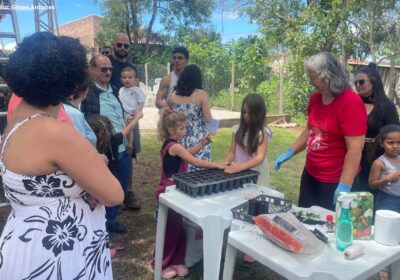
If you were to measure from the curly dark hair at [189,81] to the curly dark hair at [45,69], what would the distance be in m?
2.33

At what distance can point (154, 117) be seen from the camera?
9945 mm

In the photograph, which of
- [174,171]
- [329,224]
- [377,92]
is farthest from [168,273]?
[377,92]

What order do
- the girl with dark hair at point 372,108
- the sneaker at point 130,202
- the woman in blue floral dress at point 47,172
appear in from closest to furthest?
the woman in blue floral dress at point 47,172 → the girl with dark hair at point 372,108 → the sneaker at point 130,202

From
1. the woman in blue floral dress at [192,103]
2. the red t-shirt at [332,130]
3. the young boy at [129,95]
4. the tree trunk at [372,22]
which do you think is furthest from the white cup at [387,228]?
the tree trunk at [372,22]

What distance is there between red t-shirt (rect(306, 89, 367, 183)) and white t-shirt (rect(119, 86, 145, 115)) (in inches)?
76.7

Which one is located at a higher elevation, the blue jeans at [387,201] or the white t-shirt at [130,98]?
the white t-shirt at [130,98]

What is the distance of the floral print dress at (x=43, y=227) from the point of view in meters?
1.30

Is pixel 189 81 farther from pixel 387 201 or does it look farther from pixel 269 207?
pixel 387 201

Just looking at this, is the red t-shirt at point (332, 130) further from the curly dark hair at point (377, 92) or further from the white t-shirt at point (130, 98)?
the white t-shirt at point (130, 98)

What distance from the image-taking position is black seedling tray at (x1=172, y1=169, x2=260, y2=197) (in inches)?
91.3

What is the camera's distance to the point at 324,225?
194 centimetres

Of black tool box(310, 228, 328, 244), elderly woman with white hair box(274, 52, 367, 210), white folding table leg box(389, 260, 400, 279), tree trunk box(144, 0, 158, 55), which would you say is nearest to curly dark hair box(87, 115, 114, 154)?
elderly woman with white hair box(274, 52, 367, 210)

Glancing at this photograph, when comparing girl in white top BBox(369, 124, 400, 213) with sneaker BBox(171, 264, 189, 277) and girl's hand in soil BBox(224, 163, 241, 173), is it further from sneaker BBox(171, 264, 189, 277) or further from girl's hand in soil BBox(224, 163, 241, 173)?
sneaker BBox(171, 264, 189, 277)

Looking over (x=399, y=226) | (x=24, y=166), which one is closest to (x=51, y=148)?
(x=24, y=166)
